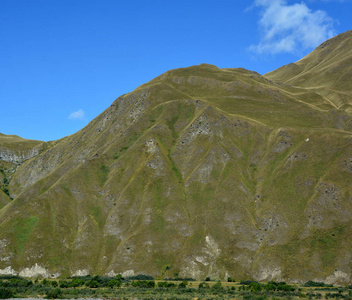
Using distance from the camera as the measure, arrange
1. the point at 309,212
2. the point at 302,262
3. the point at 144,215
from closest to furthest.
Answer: the point at 302,262 < the point at 309,212 < the point at 144,215

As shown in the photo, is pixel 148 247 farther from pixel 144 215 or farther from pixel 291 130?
pixel 291 130

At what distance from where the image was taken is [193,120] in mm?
160875

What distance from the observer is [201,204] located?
4951 inches

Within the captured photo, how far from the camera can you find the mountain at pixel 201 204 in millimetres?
108188

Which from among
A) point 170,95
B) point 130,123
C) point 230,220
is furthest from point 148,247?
point 170,95

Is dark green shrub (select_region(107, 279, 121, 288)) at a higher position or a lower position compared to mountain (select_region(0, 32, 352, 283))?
lower

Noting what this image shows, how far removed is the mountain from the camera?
108188 millimetres

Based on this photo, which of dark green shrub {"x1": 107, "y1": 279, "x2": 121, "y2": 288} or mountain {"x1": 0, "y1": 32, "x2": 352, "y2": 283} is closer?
dark green shrub {"x1": 107, "y1": 279, "x2": 121, "y2": 288}

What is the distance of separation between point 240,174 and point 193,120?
1468 inches

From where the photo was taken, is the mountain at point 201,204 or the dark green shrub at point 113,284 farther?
the mountain at point 201,204

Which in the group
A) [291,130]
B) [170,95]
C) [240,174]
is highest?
[170,95]

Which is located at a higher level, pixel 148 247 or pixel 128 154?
pixel 128 154

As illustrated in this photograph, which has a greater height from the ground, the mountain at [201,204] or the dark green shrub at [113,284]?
the mountain at [201,204]

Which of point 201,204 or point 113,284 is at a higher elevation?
point 201,204
